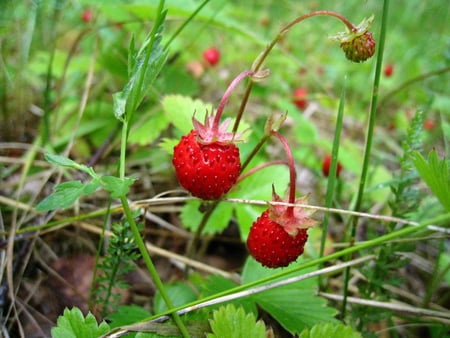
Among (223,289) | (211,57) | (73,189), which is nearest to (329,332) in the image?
(223,289)

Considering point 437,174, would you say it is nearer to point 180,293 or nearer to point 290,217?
point 290,217

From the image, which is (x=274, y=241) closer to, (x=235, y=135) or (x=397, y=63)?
(x=235, y=135)

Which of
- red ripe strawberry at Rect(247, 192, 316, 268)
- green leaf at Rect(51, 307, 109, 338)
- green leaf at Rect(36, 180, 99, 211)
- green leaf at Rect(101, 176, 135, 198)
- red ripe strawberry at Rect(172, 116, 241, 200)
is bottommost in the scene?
green leaf at Rect(51, 307, 109, 338)

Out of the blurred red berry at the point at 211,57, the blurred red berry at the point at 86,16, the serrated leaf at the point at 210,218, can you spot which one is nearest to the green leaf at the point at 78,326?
the serrated leaf at the point at 210,218

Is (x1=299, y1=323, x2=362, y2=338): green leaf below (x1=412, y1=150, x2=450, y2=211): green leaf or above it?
below

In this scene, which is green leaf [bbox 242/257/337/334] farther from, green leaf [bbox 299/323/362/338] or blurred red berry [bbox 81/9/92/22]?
blurred red berry [bbox 81/9/92/22]

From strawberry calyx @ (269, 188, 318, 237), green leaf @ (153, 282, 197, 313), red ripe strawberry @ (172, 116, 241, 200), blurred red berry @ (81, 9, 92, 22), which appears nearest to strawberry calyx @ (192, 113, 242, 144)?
red ripe strawberry @ (172, 116, 241, 200)

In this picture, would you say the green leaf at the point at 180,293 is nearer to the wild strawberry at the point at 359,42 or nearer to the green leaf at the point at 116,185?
the green leaf at the point at 116,185
